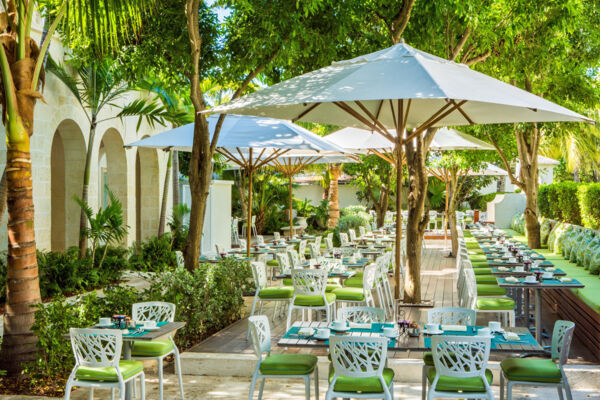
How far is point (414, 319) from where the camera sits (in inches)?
363

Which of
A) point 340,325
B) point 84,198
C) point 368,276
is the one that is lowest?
point 340,325

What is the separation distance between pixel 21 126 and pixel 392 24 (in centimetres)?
559

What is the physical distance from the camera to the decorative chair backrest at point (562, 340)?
5.45 m

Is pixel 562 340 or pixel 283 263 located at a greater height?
pixel 283 263

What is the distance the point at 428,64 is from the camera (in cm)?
574

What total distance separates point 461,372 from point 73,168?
11.0 m

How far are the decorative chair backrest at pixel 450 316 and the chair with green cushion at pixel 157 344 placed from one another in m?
2.49

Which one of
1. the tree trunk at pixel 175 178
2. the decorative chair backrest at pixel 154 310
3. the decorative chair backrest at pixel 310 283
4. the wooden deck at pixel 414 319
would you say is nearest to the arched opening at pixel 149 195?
the tree trunk at pixel 175 178

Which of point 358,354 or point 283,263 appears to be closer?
point 358,354

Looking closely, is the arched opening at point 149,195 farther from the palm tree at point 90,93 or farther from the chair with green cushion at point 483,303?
the chair with green cushion at point 483,303

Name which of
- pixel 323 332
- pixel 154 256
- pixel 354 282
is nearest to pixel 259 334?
pixel 323 332

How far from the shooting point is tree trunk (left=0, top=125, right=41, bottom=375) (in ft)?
20.8

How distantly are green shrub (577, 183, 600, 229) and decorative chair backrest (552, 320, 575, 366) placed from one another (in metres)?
9.14

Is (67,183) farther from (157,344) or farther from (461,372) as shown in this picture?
(461,372)
